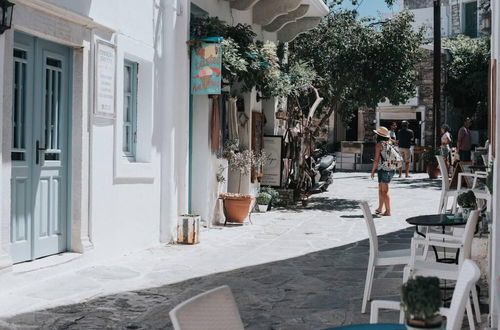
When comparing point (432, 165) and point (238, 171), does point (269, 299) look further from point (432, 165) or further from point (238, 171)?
point (432, 165)

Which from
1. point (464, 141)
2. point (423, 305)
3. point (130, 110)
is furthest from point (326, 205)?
point (423, 305)

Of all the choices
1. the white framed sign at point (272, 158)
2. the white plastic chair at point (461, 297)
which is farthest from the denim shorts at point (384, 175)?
the white plastic chair at point (461, 297)

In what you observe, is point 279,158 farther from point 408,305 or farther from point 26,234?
point 408,305

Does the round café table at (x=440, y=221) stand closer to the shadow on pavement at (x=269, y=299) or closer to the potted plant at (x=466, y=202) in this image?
the potted plant at (x=466, y=202)

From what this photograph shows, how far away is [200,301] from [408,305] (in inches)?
34.1

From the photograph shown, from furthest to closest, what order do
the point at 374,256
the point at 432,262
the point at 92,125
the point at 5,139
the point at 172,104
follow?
1. the point at 172,104
2. the point at 92,125
3. the point at 5,139
4. the point at 374,256
5. the point at 432,262

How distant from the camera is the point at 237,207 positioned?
39.7 feet

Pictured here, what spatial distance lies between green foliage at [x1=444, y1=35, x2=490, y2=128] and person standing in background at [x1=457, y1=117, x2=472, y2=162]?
11.2m

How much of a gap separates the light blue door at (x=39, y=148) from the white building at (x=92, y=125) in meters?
0.01

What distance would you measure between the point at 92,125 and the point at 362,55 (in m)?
9.91

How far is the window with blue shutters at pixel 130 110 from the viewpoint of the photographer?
9508 millimetres

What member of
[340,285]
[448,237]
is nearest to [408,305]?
[448,237]

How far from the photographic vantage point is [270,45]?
41.2 ft

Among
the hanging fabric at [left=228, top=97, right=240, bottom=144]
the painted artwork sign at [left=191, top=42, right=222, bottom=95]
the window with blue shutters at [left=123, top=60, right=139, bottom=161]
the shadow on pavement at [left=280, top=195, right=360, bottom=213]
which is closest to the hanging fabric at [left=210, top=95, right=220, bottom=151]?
the hanging fabric at [left=228, top=97, right=240, bottom=144]
